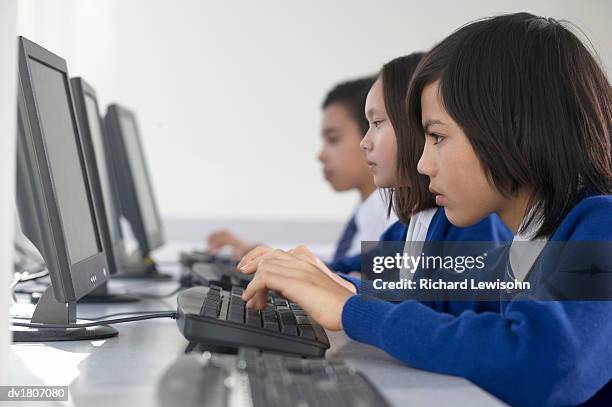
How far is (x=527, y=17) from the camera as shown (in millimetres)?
1185

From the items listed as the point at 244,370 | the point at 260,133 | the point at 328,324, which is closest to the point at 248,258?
the point at 328,324

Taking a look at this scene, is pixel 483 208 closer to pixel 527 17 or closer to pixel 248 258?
pixel 527 17

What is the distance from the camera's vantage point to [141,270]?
240 cm

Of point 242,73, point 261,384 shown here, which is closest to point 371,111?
point 261,384

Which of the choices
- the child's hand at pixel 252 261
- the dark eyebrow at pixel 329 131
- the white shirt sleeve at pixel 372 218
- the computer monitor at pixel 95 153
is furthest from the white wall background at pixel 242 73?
the child's hand at pixel 252 261

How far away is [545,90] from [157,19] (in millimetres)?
3121

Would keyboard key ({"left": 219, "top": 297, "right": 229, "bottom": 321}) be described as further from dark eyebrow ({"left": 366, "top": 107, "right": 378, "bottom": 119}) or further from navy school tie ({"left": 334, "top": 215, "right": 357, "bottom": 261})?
navy school tie ({"left": 334, "top": 215, "right": 357, "bottom": 261})

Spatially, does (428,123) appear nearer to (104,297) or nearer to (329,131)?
(104,297)

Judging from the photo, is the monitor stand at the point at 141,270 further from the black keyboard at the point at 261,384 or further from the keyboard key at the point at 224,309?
the black keyboard at the point at 261,384

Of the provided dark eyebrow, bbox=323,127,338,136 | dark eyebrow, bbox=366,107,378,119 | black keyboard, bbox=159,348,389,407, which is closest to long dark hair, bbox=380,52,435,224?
dark eyebrow, bbox=366,107,378,119

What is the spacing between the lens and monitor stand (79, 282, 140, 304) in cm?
165

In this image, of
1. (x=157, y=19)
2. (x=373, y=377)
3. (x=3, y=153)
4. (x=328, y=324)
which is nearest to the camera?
(x=3, y=153)

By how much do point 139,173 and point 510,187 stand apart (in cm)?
139

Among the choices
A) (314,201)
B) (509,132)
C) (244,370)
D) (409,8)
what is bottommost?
(314,201)
